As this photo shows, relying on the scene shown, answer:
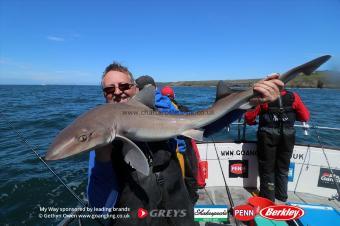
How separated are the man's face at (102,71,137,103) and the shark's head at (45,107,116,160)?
19.1 inches

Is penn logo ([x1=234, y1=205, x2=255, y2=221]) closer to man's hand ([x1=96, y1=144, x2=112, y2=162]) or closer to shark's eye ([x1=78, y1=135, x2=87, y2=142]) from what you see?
man's hand ([x1=96, y1=144, x2=112, y2=162])

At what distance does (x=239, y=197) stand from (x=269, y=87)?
5.04 metres

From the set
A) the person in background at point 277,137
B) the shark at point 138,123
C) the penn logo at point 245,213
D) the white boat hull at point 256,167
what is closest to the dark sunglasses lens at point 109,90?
the shark at point 138,123

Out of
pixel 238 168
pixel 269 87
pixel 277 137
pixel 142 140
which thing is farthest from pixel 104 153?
pixel 238 168

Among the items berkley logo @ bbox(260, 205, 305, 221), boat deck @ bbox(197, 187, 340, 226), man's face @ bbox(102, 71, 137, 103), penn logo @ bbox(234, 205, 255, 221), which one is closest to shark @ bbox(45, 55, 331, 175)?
man's face @ bbox(102, 71, 137, 103)

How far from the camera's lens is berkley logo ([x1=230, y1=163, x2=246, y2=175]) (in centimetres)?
762

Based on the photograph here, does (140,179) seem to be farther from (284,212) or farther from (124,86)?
(284,212)

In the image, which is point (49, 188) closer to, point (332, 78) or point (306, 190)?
point (306, 190)

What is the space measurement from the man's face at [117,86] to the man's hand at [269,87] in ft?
4.80

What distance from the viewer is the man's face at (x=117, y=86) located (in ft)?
10.1

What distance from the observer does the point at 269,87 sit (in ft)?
9.22

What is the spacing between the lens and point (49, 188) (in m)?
9.27

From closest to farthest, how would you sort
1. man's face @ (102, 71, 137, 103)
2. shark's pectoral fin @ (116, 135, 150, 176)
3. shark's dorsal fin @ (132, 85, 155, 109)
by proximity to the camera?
shark's pectoral fin @ (116, 135, 150, 176) → shark's dorsal fin @ (132, 85, 155, 109) → man's face @ (102, 71, 137, 103)

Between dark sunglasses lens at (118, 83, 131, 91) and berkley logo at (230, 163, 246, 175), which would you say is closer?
dark sunglasses lens at (118, 83, 131, 91)
